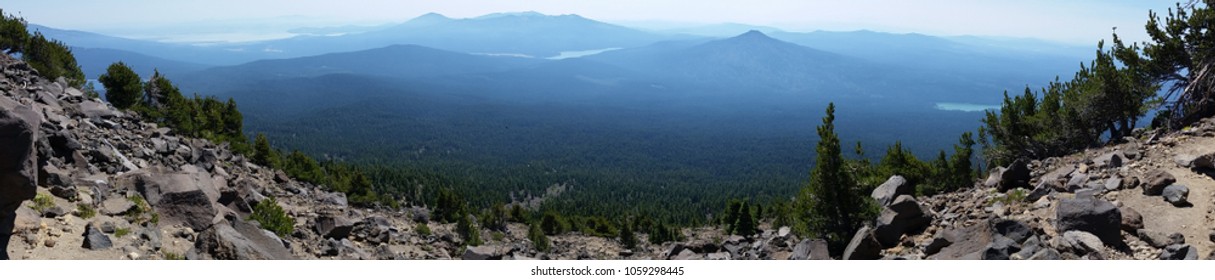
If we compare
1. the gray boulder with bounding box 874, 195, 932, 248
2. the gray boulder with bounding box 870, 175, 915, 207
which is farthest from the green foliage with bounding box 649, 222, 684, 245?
the gray boulder with bounding box 874, 195, 932, 248

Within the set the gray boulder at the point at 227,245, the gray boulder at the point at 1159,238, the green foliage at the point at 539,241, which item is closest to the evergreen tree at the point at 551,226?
the green foliage at the point at 539,241

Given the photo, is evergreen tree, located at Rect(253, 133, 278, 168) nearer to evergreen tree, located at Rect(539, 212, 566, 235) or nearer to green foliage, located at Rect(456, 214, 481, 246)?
green foliage, located at Rect(456, 214, 481, 246)

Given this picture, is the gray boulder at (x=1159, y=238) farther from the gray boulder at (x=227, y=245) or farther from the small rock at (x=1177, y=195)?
the gray boulder at (x=227, y=245)

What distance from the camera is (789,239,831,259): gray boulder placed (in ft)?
37.2

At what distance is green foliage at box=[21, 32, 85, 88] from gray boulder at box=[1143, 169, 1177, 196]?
31.2 m

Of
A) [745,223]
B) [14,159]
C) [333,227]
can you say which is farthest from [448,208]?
[14,159]

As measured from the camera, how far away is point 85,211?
852cm

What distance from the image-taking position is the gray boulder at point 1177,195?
8897 mm

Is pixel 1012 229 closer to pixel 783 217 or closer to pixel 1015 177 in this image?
pixel 1015 177

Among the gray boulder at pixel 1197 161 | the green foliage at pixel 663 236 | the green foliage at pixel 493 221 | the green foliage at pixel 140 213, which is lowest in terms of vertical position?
the green foliage at pixel 663 236

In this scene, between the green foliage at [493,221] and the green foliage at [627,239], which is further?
the green foliage at [493,221]

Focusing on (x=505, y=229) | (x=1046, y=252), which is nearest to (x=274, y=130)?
(x=505, y=229)

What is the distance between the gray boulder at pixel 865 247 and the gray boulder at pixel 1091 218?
2.75 m

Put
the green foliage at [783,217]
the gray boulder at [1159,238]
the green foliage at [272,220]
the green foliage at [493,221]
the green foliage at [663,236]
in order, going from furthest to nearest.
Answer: the green foliage at [493,221] < the green foliage at [663,236] < the green foliage at [783,217] < the green foliage at [272,220] < the gray boulder at [1159,238]
